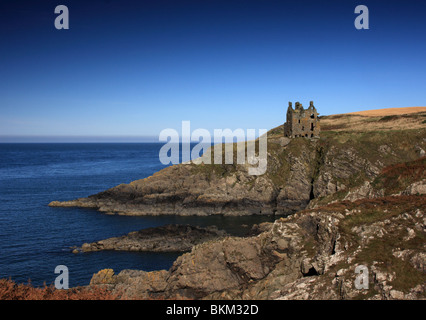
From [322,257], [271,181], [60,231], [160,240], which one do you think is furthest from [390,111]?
[322,257]

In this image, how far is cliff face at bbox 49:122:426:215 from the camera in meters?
67.2

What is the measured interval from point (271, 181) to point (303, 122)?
73.7ft

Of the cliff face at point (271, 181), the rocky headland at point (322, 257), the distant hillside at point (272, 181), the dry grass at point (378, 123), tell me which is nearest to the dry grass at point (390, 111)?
the dry grass at point (378, 123)

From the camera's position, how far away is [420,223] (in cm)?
1984

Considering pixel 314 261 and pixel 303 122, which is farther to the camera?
pixel 303 122

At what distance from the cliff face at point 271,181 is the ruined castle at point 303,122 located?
23.7 feet

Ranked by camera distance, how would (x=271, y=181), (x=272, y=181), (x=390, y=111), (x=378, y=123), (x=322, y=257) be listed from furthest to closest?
(x=390, y=111) → (x=378, y=123) → (x=272, y=181) → (x=271, y=181) → (x=322, y=257)

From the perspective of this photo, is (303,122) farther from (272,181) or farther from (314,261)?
(314,261)

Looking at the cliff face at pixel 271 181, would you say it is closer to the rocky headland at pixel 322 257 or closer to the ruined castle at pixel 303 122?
the ruined castle at pixel 303 122

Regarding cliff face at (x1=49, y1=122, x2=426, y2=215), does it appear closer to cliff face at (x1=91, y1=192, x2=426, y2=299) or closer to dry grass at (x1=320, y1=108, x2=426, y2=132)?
dry grass at (x1=320, y1=108, x2=426, y2=132)

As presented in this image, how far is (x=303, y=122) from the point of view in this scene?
84125mm

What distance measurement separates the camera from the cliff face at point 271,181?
67.2m

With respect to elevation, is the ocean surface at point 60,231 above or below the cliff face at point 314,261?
below

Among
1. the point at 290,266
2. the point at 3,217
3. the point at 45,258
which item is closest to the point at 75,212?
the point at 3,217
